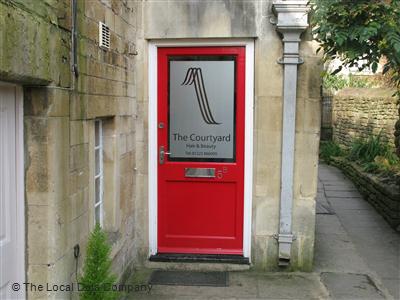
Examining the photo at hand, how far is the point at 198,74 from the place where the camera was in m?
5.81

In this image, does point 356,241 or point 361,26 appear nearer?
point 361,26

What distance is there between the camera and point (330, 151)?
640 inches

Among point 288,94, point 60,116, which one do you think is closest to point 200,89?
point 288,94

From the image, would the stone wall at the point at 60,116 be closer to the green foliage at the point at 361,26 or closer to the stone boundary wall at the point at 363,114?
the green foliage at the point at 361,26

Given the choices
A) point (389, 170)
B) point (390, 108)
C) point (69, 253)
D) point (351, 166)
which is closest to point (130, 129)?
point (69, 253)

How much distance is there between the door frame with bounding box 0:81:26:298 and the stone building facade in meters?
0.03

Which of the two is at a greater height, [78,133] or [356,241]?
[78,133]

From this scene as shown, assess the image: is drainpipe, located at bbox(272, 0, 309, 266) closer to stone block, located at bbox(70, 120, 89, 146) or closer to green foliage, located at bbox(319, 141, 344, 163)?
stone block, located at bbox(70, 120, 89, 146)

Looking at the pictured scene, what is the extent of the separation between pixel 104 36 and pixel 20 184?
63.7 inches

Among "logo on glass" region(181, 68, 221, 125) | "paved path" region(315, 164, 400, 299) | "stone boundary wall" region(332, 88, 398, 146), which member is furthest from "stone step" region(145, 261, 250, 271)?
"stone boundary wall" region(332, 88, 398, 146)

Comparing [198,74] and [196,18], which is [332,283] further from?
[196,18]

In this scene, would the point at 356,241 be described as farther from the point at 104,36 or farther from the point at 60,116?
the point at 60,116

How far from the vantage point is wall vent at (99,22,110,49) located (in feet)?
14.4

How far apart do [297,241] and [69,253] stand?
2812 mm
